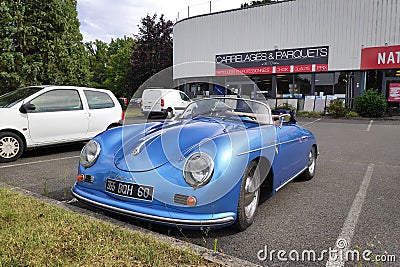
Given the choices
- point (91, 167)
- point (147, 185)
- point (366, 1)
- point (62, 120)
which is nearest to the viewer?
point (147, 185)

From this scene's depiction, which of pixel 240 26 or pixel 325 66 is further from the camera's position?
pixel 240 26

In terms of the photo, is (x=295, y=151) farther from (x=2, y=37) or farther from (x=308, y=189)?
(x=2, y=37)

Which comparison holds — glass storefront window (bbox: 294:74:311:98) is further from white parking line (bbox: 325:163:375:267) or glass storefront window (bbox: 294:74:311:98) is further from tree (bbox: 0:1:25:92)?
white parking line (bbox: 325:163:375:267)

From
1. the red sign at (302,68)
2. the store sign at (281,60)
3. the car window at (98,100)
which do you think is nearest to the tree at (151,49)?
the store sign at (281,60)

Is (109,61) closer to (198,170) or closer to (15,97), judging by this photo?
(15,97)

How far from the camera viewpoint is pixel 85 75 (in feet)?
58.5

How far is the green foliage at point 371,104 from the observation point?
18.1m

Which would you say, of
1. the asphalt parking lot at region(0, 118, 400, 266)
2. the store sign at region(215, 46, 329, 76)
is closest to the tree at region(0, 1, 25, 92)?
the asphalt parking lot at region(0, 118, 400, 266)

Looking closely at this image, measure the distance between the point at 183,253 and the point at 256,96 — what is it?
8.29 ft

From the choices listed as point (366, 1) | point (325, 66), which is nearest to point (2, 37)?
point (325, 66)

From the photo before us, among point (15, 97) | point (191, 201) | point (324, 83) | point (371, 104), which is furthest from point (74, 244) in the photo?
point (324, 83)

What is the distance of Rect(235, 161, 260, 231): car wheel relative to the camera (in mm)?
Answer: 2824

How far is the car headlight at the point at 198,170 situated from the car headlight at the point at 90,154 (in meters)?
1.05

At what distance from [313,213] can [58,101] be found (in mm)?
5547
